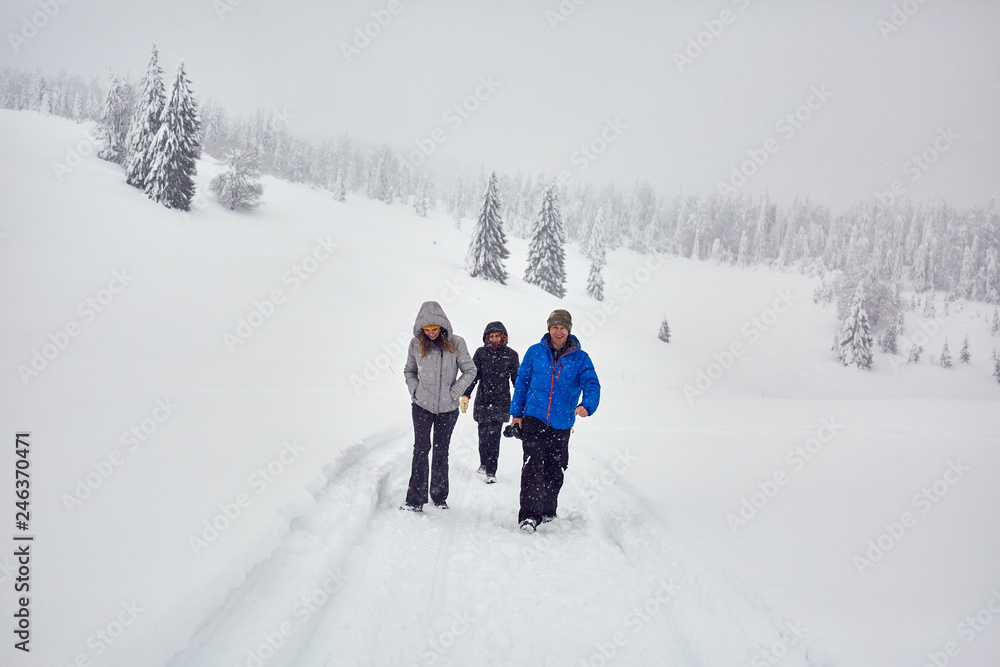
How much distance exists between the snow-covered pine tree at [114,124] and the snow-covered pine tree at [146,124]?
246 inches

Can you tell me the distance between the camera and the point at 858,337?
157ft

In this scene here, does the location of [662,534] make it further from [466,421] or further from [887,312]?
[887,312]

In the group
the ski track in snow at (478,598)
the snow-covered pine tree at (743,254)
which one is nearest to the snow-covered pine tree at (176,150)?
the ski track in snow at (478,598)

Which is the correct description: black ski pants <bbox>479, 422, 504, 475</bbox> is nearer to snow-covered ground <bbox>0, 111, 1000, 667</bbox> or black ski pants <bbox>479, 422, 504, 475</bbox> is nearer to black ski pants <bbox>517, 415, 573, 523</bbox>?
snow-covered ground <bbox>0, 111, 1000, 667</bbox>

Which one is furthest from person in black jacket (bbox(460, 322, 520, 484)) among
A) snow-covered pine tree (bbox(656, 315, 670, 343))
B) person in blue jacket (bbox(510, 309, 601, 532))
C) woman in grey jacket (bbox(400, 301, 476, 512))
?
snow-covered pine tree (bbox(656, 315, 670, 343))

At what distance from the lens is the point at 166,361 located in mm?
12367

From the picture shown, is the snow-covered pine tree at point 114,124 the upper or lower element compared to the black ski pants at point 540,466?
upper

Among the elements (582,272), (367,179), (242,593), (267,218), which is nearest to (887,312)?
(582,272)

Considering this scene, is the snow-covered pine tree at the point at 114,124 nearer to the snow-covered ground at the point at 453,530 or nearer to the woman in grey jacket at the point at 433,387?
the snow-covered ground at the point at 453,530

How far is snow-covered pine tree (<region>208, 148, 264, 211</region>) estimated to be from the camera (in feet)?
127

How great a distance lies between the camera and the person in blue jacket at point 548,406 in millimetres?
5145

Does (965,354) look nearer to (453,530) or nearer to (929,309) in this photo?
(929,309)

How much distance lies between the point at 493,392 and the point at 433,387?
178cm

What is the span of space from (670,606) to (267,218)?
45.0 m
